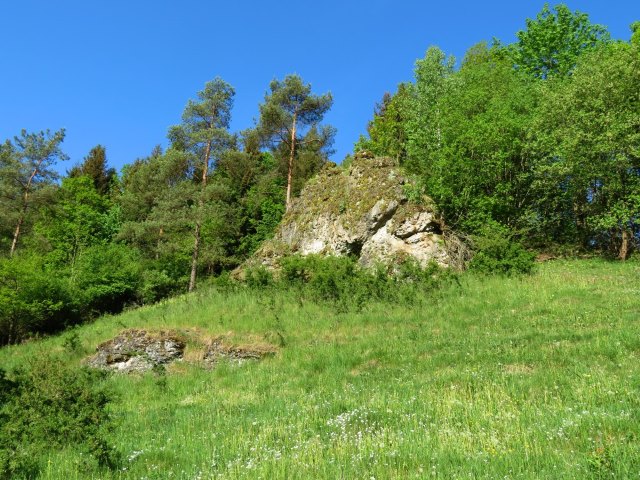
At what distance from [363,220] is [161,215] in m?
15.4

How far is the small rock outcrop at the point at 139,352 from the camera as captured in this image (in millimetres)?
14750

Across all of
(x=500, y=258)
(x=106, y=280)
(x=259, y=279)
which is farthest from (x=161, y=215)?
(x=500, y=258)

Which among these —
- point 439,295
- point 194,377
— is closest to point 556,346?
point 439,295

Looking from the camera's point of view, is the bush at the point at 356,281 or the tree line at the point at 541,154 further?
the tree line at the point at 541,154

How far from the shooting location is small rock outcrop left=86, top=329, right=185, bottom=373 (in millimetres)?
14750

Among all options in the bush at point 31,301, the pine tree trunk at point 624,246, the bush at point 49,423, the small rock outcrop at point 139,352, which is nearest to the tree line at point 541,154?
the pine tree trunk at point 624,246

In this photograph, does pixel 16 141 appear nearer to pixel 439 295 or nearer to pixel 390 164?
pixel 390 164

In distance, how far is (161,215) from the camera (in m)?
30.5

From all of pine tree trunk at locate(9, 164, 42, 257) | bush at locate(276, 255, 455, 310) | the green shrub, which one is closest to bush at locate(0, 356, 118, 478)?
bush at locate(276, 255, 455, 310)

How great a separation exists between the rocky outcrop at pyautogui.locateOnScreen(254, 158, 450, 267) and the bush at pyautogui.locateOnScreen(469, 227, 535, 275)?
1542 millimetres

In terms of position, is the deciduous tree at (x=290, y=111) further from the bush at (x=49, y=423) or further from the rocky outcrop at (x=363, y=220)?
the bush at (x=49, y=423)

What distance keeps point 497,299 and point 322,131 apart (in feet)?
78.7

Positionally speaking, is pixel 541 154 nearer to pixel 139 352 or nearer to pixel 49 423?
pixel 139 352

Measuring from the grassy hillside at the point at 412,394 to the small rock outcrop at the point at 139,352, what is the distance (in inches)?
23.0
